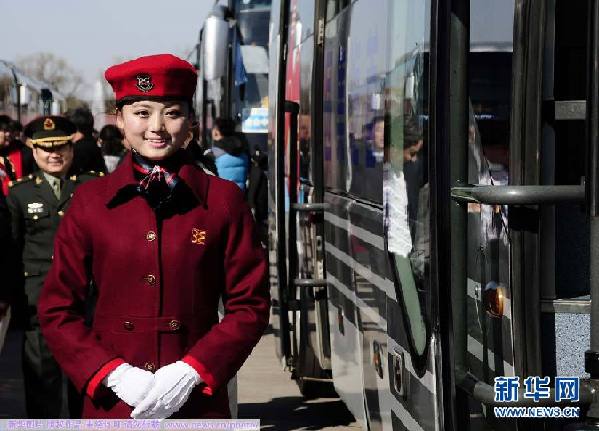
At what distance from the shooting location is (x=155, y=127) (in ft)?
13.0

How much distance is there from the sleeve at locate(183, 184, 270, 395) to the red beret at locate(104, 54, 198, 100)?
1.13 feet

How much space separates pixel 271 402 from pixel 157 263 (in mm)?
5414

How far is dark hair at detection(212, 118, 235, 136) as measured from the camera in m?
13.6

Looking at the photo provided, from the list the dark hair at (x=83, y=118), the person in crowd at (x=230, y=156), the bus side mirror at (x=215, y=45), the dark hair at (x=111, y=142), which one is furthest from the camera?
the dark hair at (x=111, y=142)

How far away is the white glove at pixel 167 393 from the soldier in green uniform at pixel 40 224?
11.8 ft

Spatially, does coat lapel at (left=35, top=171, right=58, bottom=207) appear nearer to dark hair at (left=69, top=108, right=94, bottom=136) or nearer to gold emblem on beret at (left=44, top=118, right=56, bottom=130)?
gold emblem on beret at (left=44, top=118, right=56, bottom=130)

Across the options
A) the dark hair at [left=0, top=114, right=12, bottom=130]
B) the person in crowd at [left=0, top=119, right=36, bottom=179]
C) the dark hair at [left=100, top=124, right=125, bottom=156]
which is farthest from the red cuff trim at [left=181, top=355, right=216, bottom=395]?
the dark hair at [left=100, top=124, right=125, bottom=156]

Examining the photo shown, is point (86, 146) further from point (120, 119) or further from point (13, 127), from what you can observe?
point (120, 119)

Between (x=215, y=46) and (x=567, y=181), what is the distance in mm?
11419

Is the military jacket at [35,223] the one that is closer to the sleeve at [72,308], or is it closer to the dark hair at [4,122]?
the sleeve at [72,308]

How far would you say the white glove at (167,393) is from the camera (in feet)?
12.4

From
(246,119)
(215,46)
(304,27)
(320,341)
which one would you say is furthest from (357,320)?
(246,119)

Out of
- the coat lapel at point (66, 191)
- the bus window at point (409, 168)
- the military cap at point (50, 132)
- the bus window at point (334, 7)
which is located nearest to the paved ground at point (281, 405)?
the coat lapel at point (66, 191)

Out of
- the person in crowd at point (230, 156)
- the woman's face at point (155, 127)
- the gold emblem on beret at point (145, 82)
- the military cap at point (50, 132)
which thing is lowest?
the person in crowd at point (230, 156)
